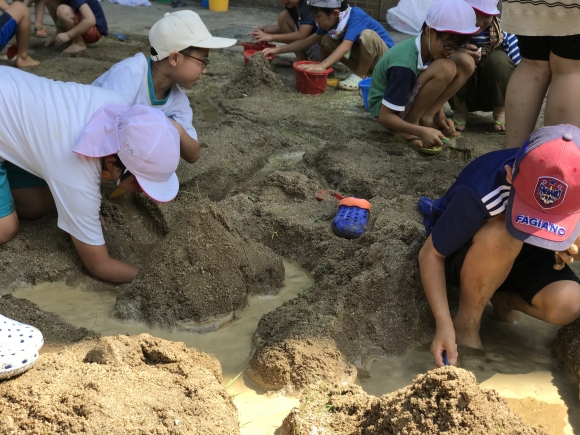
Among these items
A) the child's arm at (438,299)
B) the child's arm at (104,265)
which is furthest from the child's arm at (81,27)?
the child's arm at (438,299)

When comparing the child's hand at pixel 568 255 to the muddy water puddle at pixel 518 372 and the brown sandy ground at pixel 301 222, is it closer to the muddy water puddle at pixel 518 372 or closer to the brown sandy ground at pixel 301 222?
the muddy water puddle at pixel 518 372

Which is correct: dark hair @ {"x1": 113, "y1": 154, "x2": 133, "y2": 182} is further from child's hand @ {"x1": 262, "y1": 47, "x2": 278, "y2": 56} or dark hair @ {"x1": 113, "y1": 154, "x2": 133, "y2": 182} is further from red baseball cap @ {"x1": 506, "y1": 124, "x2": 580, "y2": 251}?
child's hand @ {"x1": 262, "y1": 47, "x2": 278, "y2": 56}

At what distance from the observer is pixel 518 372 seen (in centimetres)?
227

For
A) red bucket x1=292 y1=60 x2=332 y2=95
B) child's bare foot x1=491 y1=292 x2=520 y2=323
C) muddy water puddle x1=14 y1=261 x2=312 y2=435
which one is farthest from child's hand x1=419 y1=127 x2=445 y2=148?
child's bare foot x1=491 y1=292 x2=520 y2=323

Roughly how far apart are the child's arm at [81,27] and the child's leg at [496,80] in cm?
354

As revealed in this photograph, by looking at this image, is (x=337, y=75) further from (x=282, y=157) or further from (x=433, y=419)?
(x=433, y=419)

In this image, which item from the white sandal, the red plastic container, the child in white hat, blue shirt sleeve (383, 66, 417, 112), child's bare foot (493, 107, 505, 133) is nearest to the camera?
blue shirt sleeve (383, 66, 417, 112)

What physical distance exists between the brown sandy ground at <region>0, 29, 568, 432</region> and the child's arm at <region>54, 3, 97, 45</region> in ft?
3.73

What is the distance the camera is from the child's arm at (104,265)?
103 inches

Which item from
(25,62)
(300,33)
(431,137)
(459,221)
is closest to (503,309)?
(459,221)

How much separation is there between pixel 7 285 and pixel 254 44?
3777mm

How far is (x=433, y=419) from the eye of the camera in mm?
1697

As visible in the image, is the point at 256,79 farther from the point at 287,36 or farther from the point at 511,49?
the point at 511,49

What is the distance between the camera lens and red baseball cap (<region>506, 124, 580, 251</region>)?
186 centimetres
